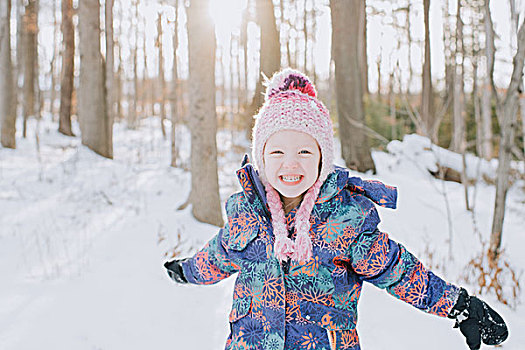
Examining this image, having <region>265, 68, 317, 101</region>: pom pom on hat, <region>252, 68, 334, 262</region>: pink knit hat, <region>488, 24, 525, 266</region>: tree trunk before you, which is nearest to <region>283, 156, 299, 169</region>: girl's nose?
<region>252, 68, 334, 262</region>: pink knit hat

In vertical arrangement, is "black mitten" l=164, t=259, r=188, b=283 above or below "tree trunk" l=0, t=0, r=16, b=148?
below

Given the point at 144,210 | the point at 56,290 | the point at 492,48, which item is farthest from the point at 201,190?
the point at 492,48

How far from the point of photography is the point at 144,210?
248 inches

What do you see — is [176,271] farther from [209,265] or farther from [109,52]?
[109,52]

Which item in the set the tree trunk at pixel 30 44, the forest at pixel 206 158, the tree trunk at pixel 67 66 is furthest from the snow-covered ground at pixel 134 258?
the tree trunk at pixel 30 44

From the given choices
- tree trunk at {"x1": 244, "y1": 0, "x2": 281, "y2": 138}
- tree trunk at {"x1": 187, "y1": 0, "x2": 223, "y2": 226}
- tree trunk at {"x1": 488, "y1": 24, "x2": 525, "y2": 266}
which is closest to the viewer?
tree trunk at {"x1": 488, "y1": 24, "x2": 525, "y2": 266}

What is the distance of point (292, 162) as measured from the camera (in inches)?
68.3

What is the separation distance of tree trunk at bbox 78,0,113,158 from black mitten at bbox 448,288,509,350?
388 inches

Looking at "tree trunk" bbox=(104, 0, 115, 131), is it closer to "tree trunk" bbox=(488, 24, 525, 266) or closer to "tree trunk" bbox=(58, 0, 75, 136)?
"tree trunk" bbox=(58, 0, 75, 136)

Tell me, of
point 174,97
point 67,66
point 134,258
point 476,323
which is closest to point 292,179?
point 476,323

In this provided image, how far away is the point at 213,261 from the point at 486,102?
17062 millimetres

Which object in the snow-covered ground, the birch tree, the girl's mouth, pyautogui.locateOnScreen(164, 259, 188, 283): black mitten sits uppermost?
the birch tree

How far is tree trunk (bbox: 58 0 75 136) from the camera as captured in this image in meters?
13.3

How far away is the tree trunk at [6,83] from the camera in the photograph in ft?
33.3
